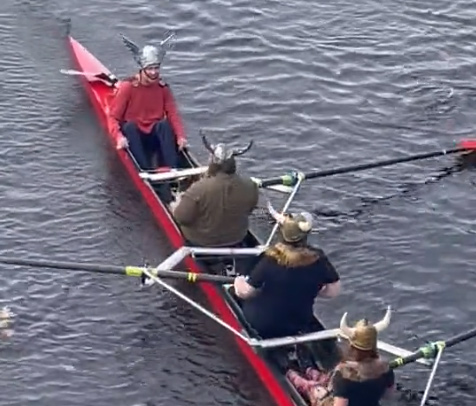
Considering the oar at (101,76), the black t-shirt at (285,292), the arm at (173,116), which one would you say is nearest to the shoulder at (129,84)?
the arm at (173,116)

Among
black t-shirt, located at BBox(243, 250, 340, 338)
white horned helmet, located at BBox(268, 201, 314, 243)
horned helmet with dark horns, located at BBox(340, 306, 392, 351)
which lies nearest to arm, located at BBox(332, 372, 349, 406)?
horned helmet with dark horns, located at BBox(340, 306, 392, 351)

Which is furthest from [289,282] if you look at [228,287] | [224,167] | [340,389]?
[224,167]

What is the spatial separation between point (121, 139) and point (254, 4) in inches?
337

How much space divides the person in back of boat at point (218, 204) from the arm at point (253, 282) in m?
1.69

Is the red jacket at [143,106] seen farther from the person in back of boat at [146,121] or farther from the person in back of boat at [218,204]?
the person in back of boat at [218,204]

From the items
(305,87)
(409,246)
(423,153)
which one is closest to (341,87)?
(305,87)

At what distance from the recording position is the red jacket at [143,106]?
63.4 ft

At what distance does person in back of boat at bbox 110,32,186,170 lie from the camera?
19.4 metres

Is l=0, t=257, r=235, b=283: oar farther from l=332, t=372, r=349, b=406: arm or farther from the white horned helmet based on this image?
l=332, t=372, r=349, b=406: arm

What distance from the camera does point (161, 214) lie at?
62.1 ft

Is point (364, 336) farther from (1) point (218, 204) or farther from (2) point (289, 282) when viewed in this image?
(1) point (218, 204)

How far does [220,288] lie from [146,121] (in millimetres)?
4207

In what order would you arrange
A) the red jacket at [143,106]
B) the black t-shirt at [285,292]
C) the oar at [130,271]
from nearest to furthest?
1. the black t-shirt at [285,292]
2. the oar at [130,271]
3. the red jacket at [143,106]

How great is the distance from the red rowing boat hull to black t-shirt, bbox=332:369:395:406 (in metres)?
1.79
